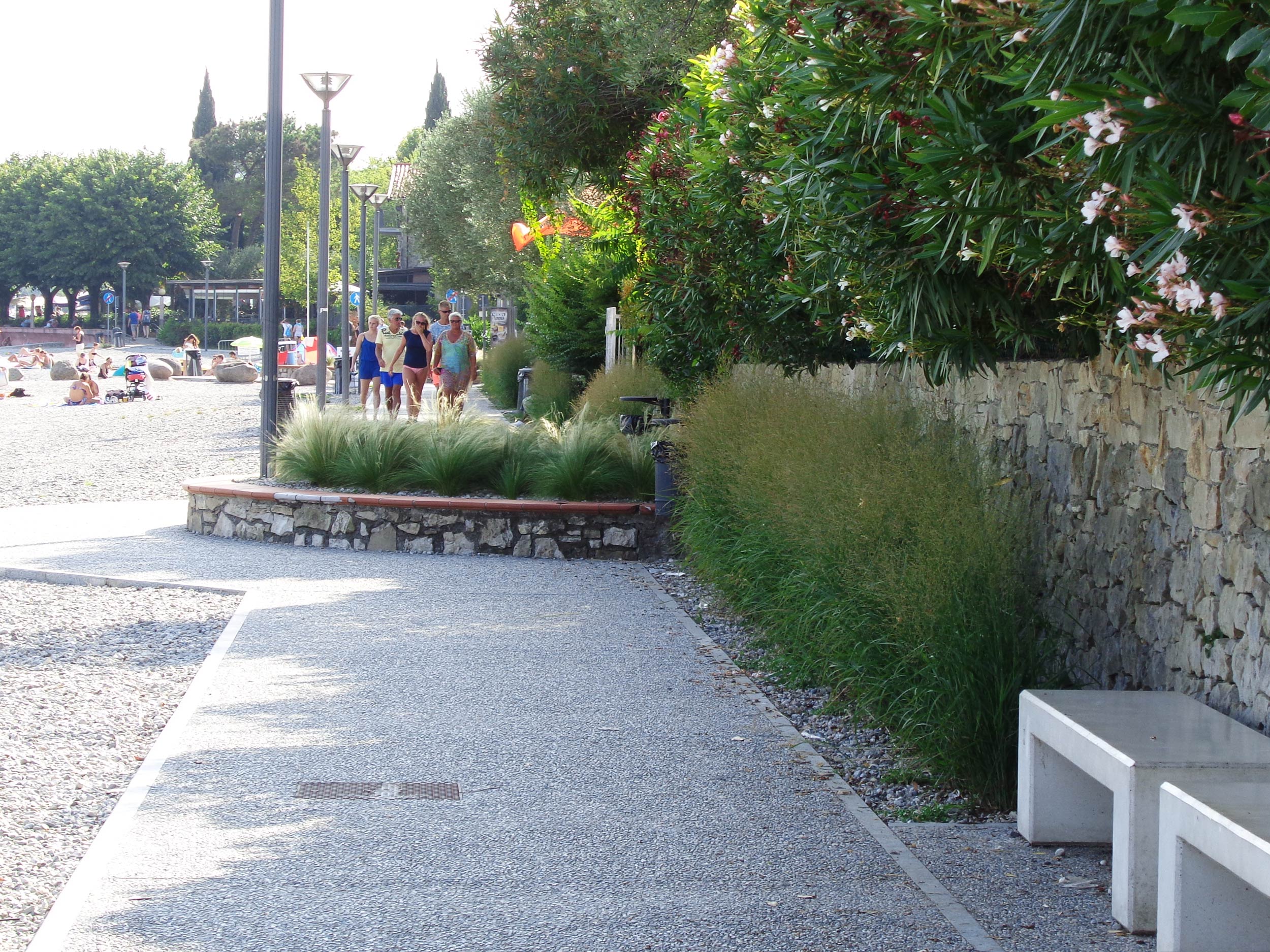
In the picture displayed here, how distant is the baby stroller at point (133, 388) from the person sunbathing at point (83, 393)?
0.41m

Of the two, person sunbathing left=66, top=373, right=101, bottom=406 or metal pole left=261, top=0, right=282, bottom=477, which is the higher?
metal pole left=261, top=0, right=282, bottom=477

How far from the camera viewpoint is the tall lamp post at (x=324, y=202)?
19.4m

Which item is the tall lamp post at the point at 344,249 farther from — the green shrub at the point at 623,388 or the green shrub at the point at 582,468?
the green shrub at the point at 582,468

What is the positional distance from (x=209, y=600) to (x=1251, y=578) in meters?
6.36

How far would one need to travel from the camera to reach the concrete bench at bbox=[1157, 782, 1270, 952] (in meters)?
3.18

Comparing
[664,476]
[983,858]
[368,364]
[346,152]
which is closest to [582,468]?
[664,476]

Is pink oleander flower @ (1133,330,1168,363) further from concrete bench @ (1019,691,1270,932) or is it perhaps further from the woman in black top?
the woman in black top

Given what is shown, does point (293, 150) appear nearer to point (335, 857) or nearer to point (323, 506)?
point (323, 506)

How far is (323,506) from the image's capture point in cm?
1095

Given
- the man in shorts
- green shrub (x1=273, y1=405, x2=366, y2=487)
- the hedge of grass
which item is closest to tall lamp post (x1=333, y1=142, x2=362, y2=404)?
the man in shorts

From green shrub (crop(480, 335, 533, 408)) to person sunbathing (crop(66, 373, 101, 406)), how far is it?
30.4 feet

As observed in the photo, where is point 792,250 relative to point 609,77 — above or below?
below

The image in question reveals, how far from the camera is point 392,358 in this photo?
18.6 metres

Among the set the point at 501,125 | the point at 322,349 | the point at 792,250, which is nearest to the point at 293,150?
the point at 322,349
